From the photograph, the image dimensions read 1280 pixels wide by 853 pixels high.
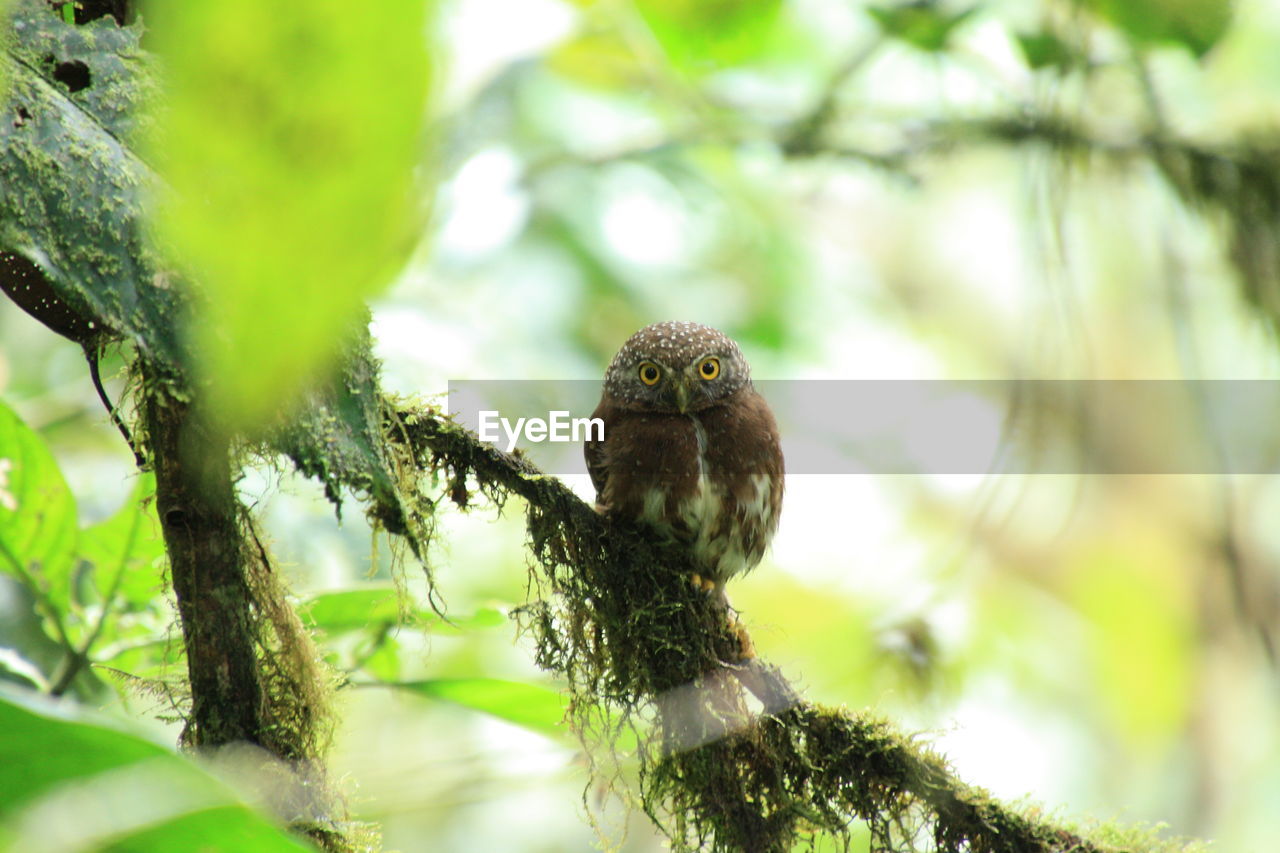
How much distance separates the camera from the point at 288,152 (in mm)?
319

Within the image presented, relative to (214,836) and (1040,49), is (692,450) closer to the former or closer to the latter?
(1040,49)

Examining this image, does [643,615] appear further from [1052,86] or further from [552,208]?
[552,208]

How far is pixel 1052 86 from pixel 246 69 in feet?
10.7

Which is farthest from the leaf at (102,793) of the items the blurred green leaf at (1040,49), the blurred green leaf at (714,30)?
the blurred green leaf at (1040,49)

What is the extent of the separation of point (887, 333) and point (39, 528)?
Result: 7.10 metres

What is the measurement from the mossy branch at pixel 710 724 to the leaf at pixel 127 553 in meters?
0.60

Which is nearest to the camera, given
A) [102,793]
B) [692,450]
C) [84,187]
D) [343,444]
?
[102,793]

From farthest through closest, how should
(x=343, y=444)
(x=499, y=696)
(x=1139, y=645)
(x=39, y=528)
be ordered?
(x=1139, y=645) → (x=499, y=696) → (x=39, y=528) → (x=343, y=444)

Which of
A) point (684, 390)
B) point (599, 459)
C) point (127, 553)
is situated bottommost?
point (127, 553)

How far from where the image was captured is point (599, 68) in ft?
17.9

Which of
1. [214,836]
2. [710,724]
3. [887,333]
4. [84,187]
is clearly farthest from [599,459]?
[887,333]

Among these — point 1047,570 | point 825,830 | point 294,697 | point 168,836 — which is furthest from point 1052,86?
point 1047,570

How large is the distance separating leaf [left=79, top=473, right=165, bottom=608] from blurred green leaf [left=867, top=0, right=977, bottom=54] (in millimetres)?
2305

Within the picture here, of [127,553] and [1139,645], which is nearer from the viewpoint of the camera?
[127,553]
